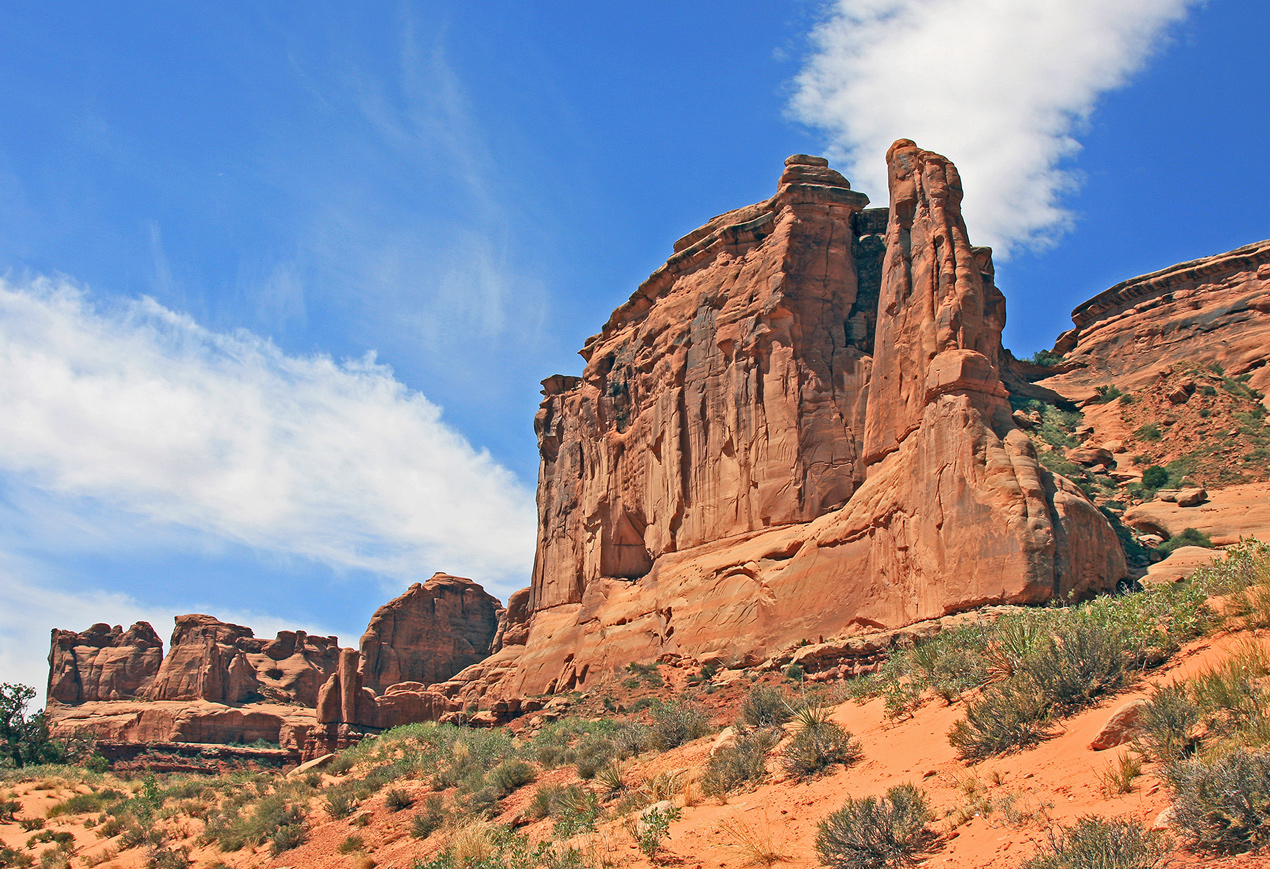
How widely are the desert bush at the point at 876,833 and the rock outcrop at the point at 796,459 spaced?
45.8ft

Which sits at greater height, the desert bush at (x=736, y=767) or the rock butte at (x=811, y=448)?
the rock butte at (x=811, y=448)

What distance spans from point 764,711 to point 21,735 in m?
40.2

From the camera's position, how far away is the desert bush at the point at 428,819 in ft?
47.5

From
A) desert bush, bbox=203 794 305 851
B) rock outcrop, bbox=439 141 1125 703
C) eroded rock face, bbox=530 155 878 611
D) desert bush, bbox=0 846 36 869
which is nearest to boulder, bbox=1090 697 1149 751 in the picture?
rock outcrop, bbox=439 141 1125 703

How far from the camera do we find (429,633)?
64625 mm

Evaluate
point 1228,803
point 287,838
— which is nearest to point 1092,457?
point 287,838

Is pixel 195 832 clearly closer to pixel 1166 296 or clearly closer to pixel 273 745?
pixel 273 745

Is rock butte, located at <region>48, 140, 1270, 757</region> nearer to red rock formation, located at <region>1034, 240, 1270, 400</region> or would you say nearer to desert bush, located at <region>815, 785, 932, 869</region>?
red rock formation, located at <region>1034, 240, 1270, 400</region>

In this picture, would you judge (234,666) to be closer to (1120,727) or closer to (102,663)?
(102,663)

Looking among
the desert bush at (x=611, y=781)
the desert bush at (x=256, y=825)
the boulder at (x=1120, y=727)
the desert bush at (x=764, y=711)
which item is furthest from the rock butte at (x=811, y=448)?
the boulder at (x=1120, y=727)

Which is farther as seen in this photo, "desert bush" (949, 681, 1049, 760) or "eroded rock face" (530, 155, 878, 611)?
"eroded rock face" (530, 155, 878, 611)

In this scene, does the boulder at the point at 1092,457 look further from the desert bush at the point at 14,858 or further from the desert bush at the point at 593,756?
the desert bush at the point at 14,858

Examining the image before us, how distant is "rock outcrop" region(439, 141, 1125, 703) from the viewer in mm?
21812

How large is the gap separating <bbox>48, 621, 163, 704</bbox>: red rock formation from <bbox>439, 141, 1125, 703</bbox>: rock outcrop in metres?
40.8
